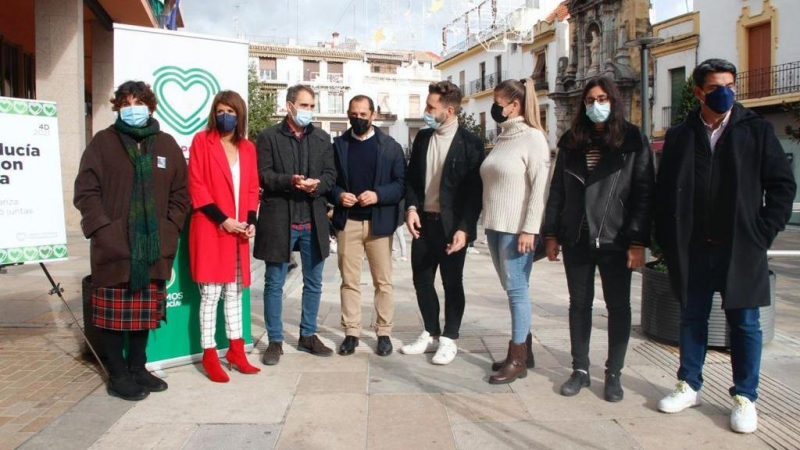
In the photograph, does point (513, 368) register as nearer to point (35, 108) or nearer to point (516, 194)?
point (516, 194)

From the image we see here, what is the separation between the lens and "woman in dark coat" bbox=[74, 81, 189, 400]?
12.1 feet

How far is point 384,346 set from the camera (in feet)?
15.7

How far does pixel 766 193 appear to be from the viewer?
340 centimetres

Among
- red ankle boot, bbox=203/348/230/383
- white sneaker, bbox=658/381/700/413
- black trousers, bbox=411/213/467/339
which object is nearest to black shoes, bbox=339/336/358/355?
black trousers, bbox=411/213/467/339

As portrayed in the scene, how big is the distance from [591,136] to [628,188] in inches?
15.4

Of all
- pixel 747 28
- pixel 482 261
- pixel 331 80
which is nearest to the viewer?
pixel 482 261

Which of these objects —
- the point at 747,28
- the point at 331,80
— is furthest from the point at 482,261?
the point at 331,80

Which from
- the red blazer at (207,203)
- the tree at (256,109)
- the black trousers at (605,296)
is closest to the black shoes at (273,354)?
the red blazer at (207,203)

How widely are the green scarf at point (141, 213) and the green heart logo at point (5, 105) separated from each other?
2.42 ft

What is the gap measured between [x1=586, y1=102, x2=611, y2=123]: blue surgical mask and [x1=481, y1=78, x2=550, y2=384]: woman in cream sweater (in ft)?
1.37

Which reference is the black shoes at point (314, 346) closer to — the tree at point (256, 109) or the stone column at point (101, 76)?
the stone column at point (101, 76)

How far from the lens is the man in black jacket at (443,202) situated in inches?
177

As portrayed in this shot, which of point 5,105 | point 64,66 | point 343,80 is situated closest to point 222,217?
point 5,105

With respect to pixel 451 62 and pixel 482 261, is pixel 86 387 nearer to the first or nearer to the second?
pixel 482 261
